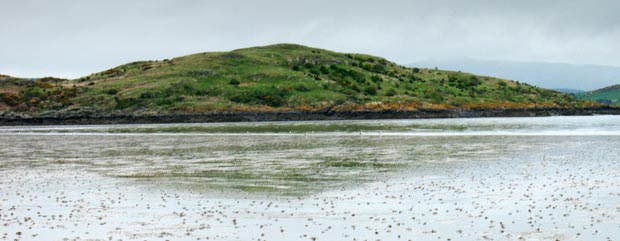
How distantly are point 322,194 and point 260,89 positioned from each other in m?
125

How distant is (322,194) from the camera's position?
98.0ft

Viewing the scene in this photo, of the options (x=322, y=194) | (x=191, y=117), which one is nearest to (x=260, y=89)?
(x=191, y=117)

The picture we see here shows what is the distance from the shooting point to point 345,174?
37.6 meters

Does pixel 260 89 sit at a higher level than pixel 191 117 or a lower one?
higher

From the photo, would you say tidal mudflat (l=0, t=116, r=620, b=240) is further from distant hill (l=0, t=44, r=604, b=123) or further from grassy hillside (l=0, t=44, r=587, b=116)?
grassy hillside (l=0, t=44, r=587, b=116)

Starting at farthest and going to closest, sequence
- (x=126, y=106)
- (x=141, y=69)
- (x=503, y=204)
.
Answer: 1. (x=141, y=69)
2. (x=126, y=106)
3. (x=503, y=204)

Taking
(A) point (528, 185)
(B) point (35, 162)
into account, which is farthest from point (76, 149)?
(A) point (528, 185)

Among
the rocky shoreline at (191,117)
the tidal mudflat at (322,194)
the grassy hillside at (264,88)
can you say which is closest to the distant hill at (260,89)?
the grassy hillside at (264,88)

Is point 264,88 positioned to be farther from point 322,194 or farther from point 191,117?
point 322,194

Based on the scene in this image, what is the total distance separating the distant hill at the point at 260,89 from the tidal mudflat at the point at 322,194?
8883cm

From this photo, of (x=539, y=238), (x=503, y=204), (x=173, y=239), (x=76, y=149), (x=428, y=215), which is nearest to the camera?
(x=539, y=238)

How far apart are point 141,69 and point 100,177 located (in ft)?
485

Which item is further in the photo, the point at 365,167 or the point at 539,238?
the point at 365,167

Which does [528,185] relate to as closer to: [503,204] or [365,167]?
[503,204]
